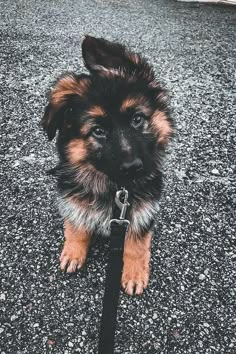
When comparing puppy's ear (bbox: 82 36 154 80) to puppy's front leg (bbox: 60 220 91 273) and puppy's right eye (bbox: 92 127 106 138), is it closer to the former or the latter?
puppy's right eye (bbox: 92 127 106 138)

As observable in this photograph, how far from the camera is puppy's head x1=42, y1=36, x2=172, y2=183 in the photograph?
1.99 meters

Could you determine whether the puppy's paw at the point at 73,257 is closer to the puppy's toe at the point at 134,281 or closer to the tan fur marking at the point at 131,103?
the puppy's toe at the point at 134,281

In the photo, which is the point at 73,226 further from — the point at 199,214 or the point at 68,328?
the point at 199,214

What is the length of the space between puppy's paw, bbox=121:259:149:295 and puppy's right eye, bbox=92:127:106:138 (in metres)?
0.95

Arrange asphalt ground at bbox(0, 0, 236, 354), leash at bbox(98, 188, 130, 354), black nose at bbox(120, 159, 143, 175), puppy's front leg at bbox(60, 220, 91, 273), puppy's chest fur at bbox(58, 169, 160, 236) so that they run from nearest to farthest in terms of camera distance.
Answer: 1. leash at bbox(98, 188, 130, 354)
2. black nose at bbox(120, 159, 143, 175)
3. asphalt ground at bbox(0, 0, 236, 354)
4. puppy's chest fur at bbox(58, 169, 160, 236)
5. puppy's front leg at bbox(60, 220, 91, 273)

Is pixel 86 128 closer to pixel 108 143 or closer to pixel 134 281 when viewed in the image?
pixel 108 143

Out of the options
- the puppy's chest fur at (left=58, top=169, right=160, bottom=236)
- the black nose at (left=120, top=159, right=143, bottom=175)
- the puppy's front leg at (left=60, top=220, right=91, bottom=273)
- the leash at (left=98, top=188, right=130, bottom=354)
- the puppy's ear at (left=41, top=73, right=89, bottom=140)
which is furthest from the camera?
the puppy's front leg at (left=60, top=220, right=91, bottom=273)

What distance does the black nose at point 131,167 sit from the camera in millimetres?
1863

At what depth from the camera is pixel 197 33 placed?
6852mm

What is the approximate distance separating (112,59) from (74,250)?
4.50ft

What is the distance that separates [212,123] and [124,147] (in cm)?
260

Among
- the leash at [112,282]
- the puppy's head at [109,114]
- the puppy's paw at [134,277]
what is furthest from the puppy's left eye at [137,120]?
the puppy's paw at [134,277]

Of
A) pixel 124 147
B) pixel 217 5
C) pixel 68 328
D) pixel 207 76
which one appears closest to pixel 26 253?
pixel 68 328

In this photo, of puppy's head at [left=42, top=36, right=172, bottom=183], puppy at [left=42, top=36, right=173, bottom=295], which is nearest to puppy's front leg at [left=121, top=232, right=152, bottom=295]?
puppy at [left=42, top=36, right=173, bottom=295]
